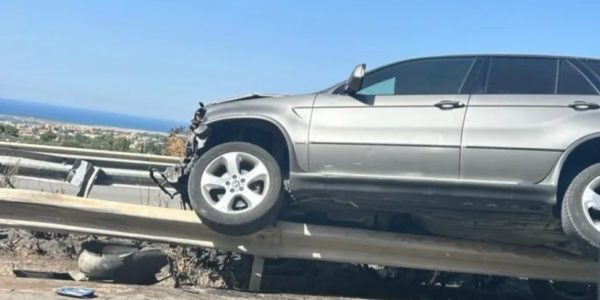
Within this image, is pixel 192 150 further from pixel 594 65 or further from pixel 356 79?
pixel 594 65

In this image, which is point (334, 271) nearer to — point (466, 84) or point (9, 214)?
point (466, 84)

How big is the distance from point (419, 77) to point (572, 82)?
1.18 m

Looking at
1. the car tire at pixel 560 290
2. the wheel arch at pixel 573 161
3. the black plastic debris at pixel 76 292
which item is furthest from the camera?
the car tire at pixel 560 290

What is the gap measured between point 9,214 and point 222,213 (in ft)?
5.46

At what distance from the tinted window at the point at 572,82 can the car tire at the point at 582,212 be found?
631mm

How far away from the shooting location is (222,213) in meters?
5.62

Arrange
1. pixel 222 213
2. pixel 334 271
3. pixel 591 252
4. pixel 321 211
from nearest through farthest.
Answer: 1. pixel 591 252
2. pixel 222 213
3. pixel 321 211
4. pixel 334 271

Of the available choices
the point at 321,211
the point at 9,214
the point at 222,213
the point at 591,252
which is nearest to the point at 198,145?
the point at 222,213

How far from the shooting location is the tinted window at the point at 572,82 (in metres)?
5.48

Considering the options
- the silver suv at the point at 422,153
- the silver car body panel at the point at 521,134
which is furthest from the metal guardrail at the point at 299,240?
the silver car body panel at the point at 521,134

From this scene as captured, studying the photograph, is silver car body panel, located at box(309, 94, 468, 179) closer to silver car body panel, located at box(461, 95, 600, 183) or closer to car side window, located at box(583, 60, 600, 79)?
silver car body panel, located at box(461, 95, 600, 183)

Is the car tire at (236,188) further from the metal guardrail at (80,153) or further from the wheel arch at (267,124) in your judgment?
the metal guardrail at (80,153)

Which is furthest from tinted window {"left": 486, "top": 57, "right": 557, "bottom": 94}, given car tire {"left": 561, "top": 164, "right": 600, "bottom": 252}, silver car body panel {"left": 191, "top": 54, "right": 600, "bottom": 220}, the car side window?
car tire {"left": 561, "top": 164, "right": 600, "bottom": 252}

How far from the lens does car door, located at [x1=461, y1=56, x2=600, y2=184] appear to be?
17.2 ft
